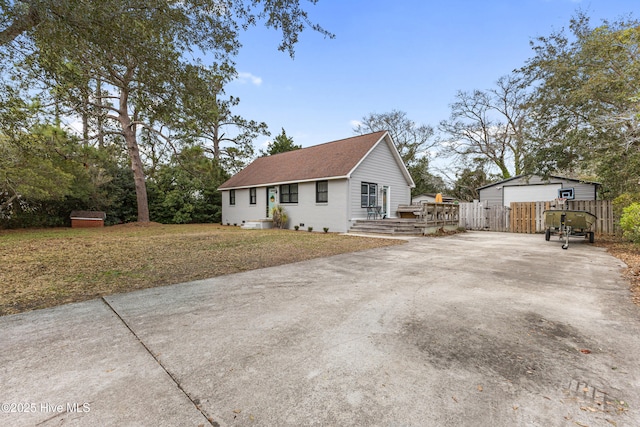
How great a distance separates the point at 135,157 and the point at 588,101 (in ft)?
74.2

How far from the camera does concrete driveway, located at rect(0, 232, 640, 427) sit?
1700mm

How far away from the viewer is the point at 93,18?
3.80m

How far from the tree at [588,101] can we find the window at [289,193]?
1167 centimetres

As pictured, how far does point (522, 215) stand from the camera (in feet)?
48.2

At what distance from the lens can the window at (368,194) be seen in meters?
14.4

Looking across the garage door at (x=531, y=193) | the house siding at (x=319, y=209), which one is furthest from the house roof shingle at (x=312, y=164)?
the garage door at (x=531, y=193)

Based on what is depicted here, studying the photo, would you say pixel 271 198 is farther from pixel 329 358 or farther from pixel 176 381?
pixel 176 381

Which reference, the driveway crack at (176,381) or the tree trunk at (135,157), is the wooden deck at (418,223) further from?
the tree trunk at (135,157)

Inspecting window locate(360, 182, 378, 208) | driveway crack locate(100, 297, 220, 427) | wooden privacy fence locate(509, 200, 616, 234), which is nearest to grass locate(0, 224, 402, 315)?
driveway crack locate(100, 297, 220, 427)

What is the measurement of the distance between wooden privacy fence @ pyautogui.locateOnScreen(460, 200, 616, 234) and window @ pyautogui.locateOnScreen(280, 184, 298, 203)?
9804 mm

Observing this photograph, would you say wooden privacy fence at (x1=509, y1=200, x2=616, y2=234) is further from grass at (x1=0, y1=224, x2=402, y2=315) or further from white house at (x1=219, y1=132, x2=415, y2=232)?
grass at (x1=0, y1=224, x2=402, y2=315)

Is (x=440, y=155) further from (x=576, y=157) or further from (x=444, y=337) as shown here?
(x=444, y=337)

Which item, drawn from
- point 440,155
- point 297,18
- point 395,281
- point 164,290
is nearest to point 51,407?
point 164,290

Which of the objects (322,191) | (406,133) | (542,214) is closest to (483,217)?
(542,214)
